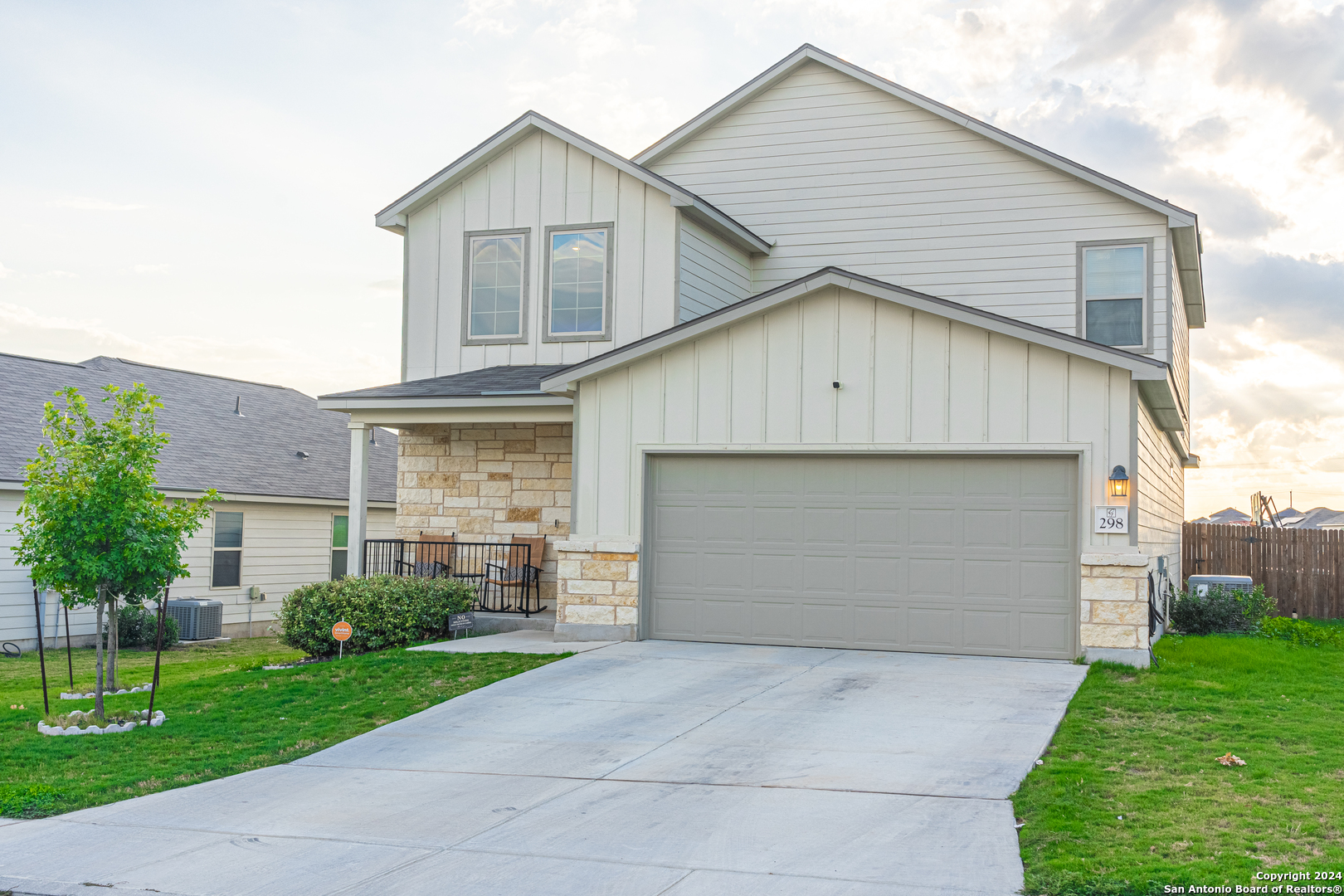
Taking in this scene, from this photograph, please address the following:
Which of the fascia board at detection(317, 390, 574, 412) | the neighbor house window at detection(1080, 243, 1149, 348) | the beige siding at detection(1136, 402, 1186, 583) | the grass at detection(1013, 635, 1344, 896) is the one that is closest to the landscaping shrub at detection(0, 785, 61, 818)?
the grass at detection(1013, 635, 1344, 896)

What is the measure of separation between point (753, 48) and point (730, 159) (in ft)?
8.61

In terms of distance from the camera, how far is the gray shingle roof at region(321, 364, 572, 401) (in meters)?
14.2

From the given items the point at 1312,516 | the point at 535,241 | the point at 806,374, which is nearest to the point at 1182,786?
the point at 806,374

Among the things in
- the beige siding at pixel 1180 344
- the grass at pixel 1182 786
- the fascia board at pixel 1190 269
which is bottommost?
the grass at pixel 1182 786

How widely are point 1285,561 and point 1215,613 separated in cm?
624

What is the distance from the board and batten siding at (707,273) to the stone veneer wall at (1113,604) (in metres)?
6.02

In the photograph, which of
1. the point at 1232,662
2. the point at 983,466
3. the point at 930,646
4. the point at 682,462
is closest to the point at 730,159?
the point at 682,462

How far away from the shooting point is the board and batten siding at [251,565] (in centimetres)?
1802

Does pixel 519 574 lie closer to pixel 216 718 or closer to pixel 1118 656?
pixel 216 718

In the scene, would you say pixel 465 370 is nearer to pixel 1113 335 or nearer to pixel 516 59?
pixel 516 59

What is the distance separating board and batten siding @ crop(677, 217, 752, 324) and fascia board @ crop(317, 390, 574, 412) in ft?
7.66

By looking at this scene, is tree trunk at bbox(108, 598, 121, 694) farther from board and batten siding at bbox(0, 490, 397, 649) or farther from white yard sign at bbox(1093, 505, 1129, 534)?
white yard sign at bbox(1093, 505, 1129, 534)

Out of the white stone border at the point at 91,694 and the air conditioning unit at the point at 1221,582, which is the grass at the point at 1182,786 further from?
the white stone border at the point at 91,694

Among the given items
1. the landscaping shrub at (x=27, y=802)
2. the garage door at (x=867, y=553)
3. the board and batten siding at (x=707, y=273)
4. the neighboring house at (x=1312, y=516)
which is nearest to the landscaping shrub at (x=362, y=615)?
the garage door at (x=867, y=553)
